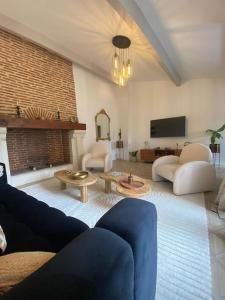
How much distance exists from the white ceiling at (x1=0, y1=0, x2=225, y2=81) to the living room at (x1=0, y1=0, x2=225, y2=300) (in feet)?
0.07

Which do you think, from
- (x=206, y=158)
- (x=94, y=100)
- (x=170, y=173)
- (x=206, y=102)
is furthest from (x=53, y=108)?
(x=206, y=102)

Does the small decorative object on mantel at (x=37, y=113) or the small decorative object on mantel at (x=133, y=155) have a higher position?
the small decorative object on mantel at (x=37, y=113)

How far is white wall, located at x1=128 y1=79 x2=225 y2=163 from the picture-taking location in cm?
511

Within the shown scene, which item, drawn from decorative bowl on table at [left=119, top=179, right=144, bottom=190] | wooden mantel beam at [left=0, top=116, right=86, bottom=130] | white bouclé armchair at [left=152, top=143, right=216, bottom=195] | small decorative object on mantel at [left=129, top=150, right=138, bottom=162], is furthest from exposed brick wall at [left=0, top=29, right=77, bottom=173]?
white bouclé armchair at [left=152, top=143, right=216, bottom=195]

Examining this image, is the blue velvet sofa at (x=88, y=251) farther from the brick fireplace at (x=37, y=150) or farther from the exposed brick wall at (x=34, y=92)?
the exposed brick wall at (x=34, y=92)

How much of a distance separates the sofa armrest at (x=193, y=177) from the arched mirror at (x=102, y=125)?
3.65m

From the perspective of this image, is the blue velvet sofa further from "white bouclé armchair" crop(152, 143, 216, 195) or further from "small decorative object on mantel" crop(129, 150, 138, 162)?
"small decorative object on mantel" crop(129, 150, 138, 162)

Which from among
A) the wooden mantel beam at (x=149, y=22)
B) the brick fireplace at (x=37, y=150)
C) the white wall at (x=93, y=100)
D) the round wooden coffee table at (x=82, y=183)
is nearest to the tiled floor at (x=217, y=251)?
the round wooden coffee table at (x=82, y=183)

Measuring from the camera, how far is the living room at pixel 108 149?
67 centimetres

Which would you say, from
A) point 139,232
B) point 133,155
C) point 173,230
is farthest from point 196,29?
point 133,155

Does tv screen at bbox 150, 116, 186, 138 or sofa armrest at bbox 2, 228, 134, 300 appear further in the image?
tv screen at bbox 150, 116, 186, 138

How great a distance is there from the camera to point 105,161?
4.41 metres

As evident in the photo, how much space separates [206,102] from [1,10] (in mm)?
5050

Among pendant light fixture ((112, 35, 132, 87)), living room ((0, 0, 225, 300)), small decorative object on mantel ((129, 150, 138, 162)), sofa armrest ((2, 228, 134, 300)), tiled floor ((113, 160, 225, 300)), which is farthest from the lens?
small decorative object on mantel ((129, 150, 138, 162))
